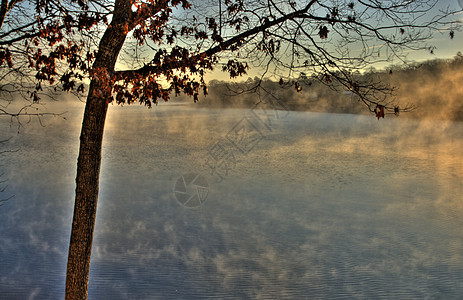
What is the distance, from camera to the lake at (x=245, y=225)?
7.13 m

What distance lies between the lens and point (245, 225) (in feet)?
33.6

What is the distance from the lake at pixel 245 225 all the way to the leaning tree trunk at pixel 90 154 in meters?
2.31

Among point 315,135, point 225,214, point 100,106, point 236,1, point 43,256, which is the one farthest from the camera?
point 315,135

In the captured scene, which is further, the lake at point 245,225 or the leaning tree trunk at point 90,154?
the lake at point 245,225

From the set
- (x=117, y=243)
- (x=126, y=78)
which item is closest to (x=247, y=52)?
(x=126, y=78)

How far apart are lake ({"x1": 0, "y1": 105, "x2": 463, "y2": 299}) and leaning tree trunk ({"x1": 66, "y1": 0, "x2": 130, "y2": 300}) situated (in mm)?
2307

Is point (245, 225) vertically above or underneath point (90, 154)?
underneath

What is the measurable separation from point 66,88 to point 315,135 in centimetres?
2705

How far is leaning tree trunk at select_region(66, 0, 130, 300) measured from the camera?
175 inches

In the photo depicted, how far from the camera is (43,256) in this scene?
26.9 feet

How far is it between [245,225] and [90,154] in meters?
6.41

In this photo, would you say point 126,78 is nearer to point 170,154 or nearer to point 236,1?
point 236,1

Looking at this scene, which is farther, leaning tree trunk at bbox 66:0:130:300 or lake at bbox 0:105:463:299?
lake at bbox 0:105:463:299

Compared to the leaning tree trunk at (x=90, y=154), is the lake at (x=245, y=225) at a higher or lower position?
lower
